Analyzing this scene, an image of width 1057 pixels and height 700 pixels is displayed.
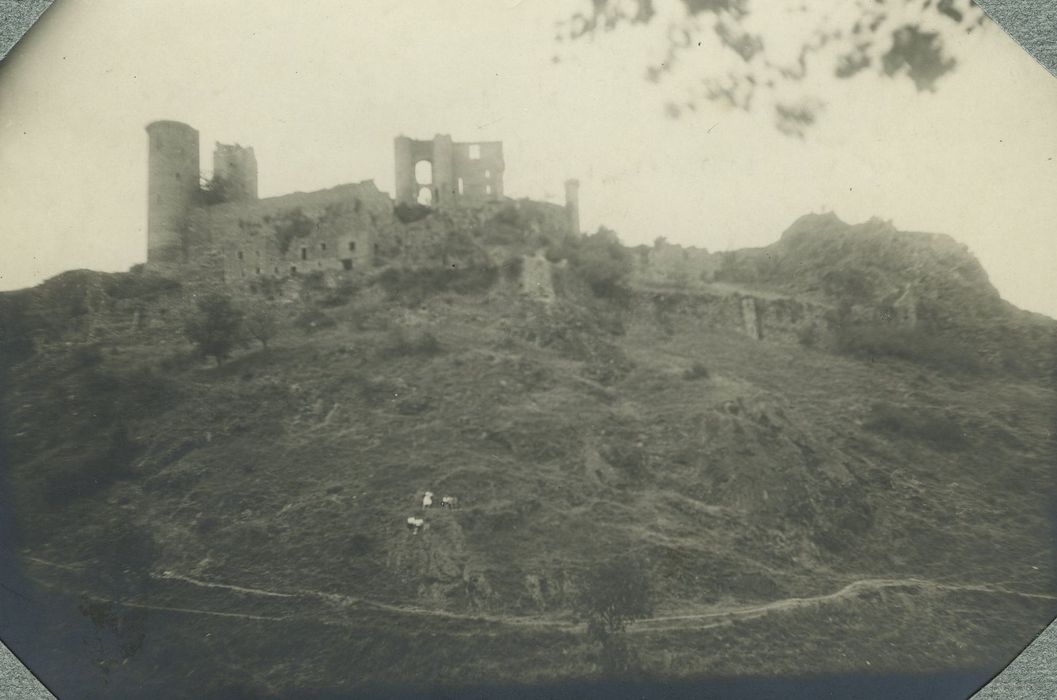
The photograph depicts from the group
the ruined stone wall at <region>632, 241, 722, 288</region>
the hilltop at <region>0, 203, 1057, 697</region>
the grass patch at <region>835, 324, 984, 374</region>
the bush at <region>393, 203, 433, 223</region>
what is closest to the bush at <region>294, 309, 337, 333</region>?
the hilltop at <region>0, 203, 1057, 697</region>

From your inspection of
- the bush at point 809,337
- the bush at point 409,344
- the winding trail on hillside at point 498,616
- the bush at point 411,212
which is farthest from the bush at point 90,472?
the bush at point 809,337

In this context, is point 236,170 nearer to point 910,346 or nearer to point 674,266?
point 674,266

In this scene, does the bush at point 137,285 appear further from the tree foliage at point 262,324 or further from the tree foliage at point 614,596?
the tree foliage at point 614,596

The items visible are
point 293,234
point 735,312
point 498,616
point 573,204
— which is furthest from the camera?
point 735,312

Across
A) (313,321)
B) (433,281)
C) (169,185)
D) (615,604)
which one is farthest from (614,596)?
(169,185)

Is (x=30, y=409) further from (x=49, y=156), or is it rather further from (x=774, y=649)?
(x=774, y=649)

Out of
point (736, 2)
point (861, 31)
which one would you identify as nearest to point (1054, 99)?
point (861, 31)
